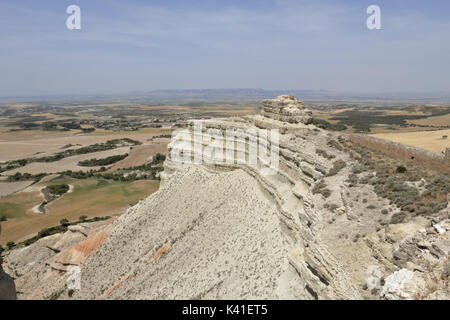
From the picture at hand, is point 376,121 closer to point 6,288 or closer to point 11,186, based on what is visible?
point 11,186

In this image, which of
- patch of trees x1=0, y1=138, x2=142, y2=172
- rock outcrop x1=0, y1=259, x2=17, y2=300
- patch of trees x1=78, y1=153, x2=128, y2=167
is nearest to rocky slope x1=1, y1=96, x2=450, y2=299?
rock outcrop x1=0, y1=259, x2=17, y2=300

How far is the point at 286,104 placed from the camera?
2447cm

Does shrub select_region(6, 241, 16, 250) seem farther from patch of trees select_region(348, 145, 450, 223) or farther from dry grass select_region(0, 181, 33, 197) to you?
patch of trees select_region(348, 145, 450, 223)

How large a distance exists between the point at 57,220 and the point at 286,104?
29707 millimetres

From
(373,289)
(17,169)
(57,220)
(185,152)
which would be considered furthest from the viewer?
Result: (17,169)

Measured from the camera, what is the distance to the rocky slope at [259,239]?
8484 mm

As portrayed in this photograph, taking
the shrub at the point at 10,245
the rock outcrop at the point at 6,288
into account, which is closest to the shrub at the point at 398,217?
the rock outcrop at the point at 6,288

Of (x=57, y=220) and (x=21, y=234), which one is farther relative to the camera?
(x=57, y=220)

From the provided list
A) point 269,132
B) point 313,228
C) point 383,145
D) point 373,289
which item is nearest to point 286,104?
point 269,132

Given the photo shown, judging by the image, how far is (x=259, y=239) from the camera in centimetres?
1503

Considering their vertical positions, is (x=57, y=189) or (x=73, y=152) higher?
(x=73, y=152)

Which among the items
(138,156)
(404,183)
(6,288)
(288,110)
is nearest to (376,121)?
(138,156)

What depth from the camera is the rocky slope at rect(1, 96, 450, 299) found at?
8.48 metres
